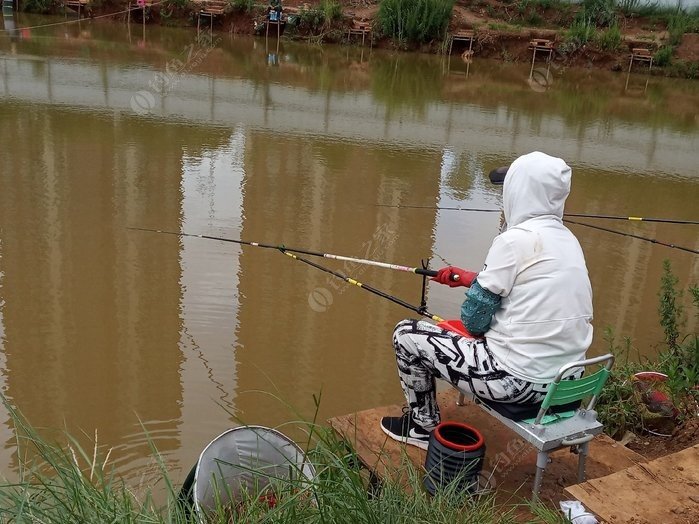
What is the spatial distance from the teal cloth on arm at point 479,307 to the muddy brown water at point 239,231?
1.96 feet

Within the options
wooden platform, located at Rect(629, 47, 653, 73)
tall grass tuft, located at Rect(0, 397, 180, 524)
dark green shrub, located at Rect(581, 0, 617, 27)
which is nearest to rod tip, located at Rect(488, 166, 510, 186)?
tall grass tuft, located at Rect(0, 397, 180, 524)

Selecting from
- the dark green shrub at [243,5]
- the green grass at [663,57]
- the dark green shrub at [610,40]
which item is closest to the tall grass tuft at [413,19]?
the dark green shrub at [243,5]

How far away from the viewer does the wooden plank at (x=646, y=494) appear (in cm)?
204

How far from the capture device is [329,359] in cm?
376

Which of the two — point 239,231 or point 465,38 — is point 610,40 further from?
point 239,231

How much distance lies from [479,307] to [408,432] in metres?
0.59

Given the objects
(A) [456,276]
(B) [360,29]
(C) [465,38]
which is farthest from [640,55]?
(A) [456,276]

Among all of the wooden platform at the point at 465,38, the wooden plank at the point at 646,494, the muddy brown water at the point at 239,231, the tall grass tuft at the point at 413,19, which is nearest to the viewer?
the wooden plank at the point at 646,494

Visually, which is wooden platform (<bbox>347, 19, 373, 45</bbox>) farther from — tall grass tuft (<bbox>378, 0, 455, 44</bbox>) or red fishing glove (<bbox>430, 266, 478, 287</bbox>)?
red fishing glove (<bbox>430, 266, 478, 287</bbox>)

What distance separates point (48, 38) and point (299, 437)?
49.9ft

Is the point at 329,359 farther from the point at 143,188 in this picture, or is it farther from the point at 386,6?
the point at 386,6

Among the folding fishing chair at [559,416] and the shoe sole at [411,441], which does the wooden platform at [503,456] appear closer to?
the shoe sole at [411,441]

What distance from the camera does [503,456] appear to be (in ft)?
8.30

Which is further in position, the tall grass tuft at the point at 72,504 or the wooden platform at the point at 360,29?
the wooden platform at the point at 360,29
